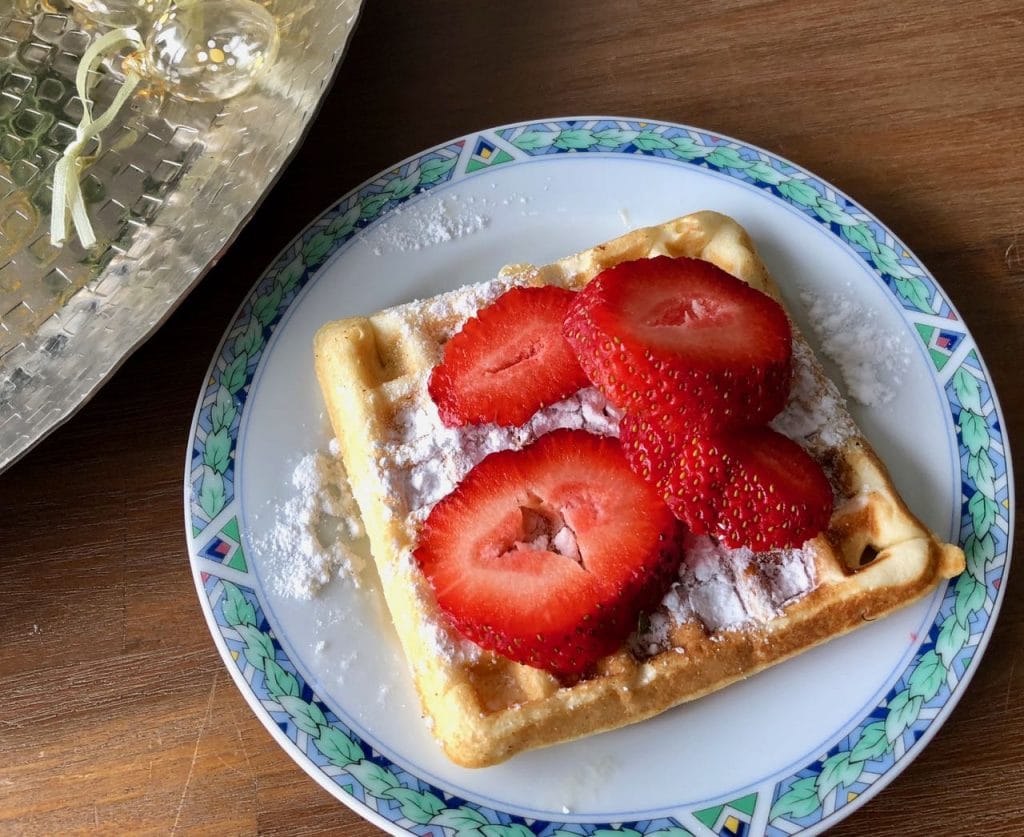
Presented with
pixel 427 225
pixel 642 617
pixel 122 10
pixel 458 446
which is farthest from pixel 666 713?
pixel 122 10

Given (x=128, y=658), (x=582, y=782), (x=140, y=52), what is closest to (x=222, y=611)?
(x=128, y=658)

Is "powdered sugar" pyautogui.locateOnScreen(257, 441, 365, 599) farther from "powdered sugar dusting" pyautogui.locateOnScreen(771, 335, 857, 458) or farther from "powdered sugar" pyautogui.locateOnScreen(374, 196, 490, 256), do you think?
"powdered sugar dusting" pyautogui.locateOnScreen(771, 335, 857, 458)

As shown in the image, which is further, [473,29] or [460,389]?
[473,29]

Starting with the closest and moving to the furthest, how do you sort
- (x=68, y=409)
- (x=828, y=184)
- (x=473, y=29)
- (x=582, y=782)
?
(x=582, y=782) → (x=68, y=409) → (x=828, y=184) → (x=473, y=29)

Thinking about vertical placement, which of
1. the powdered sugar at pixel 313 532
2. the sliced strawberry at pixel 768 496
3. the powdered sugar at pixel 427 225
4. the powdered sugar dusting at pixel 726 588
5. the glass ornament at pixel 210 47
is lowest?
the powdered sugar at pixel 313 532

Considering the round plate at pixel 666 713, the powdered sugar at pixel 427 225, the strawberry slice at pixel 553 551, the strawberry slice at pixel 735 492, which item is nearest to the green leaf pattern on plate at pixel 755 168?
the round plate at pixel 666 713

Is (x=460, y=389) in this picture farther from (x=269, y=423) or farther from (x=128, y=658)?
(x=128, y=658)

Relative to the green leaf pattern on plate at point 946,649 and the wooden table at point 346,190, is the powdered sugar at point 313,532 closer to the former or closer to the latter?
the wooden table at point 346,190
